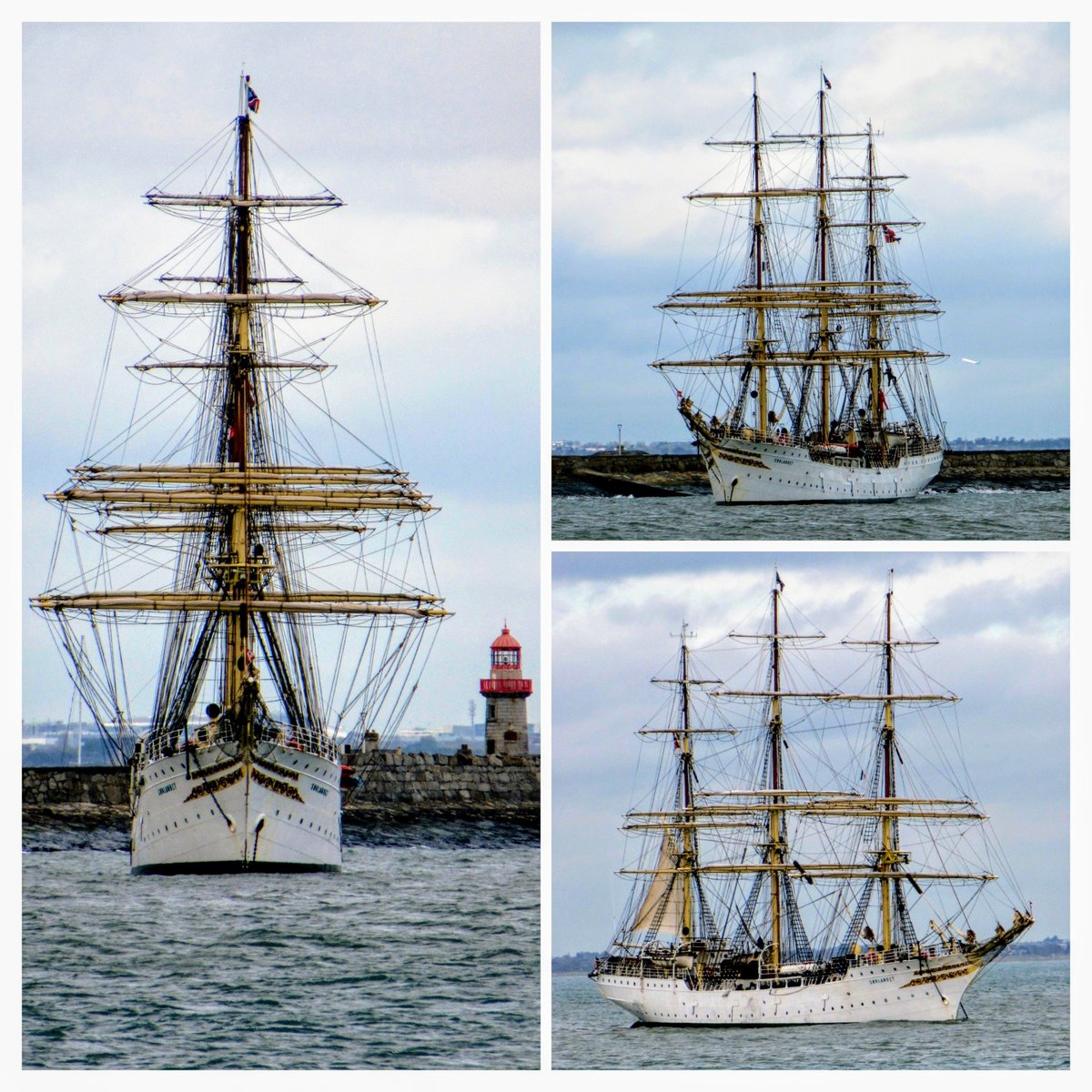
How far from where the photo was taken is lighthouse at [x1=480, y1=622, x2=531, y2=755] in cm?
3891

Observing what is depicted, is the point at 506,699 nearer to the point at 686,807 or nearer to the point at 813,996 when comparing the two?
the point at 686,807

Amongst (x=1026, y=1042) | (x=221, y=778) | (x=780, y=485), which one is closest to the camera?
(x=1026, y=1042)

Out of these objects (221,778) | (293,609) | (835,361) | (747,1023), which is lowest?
(747,1023)

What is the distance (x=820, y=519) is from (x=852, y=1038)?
681 centimetres

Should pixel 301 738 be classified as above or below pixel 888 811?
above

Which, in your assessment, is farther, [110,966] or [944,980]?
[944,980]

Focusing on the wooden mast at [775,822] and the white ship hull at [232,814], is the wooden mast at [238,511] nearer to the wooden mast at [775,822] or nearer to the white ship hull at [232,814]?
the white ship hull at [232,814]

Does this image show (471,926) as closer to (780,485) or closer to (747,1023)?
(747,1023)

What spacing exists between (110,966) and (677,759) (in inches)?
303

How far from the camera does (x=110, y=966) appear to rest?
31.9 metres

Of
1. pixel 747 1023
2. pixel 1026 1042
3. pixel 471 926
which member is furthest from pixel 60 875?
pixel 1026 1042

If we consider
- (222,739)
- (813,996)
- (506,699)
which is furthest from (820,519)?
(222,739)

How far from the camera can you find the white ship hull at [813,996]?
114 ft

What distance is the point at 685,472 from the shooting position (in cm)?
3772
